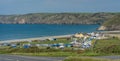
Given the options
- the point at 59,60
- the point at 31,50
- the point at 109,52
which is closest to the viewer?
the point at 59,60

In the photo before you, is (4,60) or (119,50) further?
(119,50)

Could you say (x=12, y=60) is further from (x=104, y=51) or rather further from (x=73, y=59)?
(x=104, y=51)

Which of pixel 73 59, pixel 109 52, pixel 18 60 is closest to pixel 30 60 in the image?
pixel 18 60

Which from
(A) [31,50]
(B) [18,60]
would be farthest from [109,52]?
(B) [18,60]

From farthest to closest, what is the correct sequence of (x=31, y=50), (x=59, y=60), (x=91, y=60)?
(x=31, y=50), (x=59, y=60), (x=91, y=60)

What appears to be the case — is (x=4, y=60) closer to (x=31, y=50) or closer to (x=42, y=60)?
(x=42, y=60)

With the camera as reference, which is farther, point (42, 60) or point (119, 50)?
point (119, 50)

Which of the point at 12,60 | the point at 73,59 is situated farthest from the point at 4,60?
the point at 73,59

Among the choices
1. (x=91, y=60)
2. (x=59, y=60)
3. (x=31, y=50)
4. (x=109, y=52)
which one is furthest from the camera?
(x=31, y=50)
